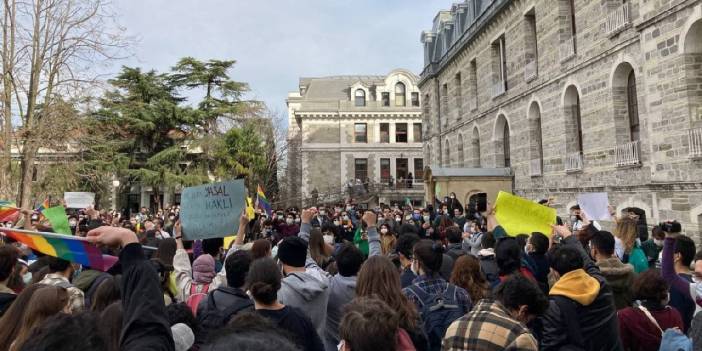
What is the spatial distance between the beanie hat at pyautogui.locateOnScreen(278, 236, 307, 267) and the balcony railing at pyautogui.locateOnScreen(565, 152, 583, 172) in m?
13.7

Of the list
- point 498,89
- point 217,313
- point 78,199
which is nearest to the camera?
point 217,313

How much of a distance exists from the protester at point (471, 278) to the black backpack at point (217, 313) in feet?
6.48

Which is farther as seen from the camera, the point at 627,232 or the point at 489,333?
the point at 627,232

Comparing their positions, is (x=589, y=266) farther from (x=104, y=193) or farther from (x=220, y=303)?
(x=104, y=193)

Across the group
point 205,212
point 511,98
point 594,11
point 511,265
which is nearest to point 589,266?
point 511,265

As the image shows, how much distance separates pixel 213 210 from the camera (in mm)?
5879

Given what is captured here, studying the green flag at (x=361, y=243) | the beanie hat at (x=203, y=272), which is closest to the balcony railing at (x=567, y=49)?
the green flag at (x=361, y=243)

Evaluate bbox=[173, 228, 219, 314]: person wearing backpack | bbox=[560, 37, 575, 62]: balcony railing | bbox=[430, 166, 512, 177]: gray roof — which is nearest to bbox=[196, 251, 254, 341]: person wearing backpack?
bbox=[173, 228, 219, 314]: person wearing backpack

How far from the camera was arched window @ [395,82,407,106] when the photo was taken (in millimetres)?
46281

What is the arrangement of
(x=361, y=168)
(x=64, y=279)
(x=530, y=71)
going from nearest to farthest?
(x=64, y=279), (x=530, y=71), (x=361, y=168)

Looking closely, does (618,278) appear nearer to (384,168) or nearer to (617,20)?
(617,20)

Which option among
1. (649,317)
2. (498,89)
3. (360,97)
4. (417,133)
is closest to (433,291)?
(649,317)

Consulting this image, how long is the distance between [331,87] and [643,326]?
47.1 m

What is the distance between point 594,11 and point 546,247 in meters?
11.8
